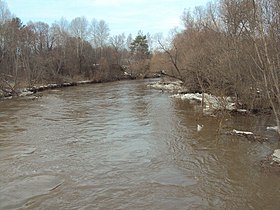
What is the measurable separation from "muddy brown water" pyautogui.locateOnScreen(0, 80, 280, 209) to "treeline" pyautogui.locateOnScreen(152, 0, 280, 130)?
5.47 feet

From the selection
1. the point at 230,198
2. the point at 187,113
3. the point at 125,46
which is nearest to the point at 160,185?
the point at 230,198

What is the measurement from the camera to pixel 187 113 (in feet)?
65.6

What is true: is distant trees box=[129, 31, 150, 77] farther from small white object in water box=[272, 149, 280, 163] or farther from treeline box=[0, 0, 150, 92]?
small white object in water box=[272, 149, 280, 163]

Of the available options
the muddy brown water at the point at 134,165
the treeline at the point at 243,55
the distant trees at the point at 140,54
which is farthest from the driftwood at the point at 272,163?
the distant trees at the point at 140,54

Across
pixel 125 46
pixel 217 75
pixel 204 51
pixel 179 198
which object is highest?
pixel 125 46

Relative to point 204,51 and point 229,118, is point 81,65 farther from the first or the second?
point 229,118

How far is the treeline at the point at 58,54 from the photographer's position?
40125 mm

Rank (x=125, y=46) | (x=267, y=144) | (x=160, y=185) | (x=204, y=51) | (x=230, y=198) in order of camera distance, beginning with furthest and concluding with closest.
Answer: (x=125, y=46)
(x=204, y=51)
(x=267, y=144)
(x=160, y=185)
(x=230, y=198)

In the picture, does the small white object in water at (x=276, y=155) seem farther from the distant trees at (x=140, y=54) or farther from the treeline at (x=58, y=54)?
the distant trees at (x=140, y=54)

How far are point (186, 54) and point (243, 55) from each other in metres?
11.2

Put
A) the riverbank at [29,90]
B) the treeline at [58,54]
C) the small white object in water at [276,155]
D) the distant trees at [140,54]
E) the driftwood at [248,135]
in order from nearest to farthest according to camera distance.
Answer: the small white object in water at [276,155], the driftwood at [248,135], the riverbank at [29,90], the treeline at [58,54], the distant trees at [140,54]

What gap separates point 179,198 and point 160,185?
89 cm

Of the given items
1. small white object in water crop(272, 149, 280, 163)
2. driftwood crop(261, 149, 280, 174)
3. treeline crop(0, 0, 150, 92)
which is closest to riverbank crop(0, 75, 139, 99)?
treeline crop(0, 0, 150, 92)

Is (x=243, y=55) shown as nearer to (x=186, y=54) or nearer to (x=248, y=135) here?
(x=248, y=135)
